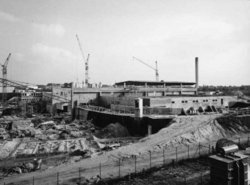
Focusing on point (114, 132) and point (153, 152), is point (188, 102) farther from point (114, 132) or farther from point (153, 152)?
point (153, 152)

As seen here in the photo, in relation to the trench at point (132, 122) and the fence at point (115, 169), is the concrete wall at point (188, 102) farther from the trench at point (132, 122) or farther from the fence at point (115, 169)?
the fence at point (115, 169)

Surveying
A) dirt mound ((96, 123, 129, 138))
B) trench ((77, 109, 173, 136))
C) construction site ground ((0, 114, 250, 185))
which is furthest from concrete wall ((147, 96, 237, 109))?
construction site ground ((0, 114, 250, 185))

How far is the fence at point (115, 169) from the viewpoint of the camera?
16641 mm

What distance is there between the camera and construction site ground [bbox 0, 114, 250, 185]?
17644mm

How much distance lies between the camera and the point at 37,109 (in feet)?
267

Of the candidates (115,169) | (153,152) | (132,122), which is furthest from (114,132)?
(115,169)

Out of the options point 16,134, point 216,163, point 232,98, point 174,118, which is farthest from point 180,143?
point 232,98

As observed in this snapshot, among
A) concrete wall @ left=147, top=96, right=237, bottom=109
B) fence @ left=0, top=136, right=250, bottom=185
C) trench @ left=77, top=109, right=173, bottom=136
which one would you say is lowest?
fence @ left=0, top=136, right=250, bottom=185

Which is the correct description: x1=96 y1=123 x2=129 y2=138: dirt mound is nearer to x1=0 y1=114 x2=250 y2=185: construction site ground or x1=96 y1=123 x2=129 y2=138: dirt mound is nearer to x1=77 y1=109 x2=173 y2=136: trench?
x1=77 y1=109 x2=173 y2=136: trench

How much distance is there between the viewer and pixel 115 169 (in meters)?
18.5

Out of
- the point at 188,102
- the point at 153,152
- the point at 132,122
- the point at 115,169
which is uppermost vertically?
the point at 188,102

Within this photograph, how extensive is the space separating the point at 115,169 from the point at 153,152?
5.98 meters

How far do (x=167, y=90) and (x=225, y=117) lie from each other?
47093mm

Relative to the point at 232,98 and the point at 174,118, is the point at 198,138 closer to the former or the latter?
the point at 174,118
